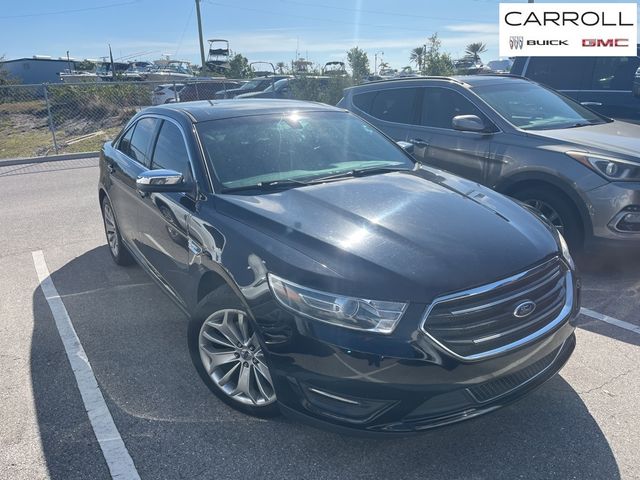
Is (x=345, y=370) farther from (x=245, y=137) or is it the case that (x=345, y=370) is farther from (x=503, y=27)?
(x=503, y=27)

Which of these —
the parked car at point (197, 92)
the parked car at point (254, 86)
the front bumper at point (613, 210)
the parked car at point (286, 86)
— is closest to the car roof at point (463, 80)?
the front bumper at point (613, 210)

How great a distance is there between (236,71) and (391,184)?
30.7m

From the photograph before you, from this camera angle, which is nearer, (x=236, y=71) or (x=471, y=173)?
(x=471, y=173)

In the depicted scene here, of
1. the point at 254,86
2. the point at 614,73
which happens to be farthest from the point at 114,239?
the point at 254,86

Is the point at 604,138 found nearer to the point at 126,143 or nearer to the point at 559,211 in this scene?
the point at 559,211

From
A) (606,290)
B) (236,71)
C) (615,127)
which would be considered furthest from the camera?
(236,71)

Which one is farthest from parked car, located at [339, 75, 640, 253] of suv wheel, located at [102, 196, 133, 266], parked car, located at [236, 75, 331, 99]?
parked car, located at [236, 75, 331, 99]

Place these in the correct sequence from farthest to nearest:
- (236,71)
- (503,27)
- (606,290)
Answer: (236,71) < (503,27) < (606,290)

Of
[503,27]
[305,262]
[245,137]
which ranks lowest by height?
[305,262]

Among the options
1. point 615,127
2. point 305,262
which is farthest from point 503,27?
point 305,262

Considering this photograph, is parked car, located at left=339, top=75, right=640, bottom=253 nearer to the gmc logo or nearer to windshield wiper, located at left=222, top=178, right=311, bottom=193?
windshield wiper, located at left=222, top=178, right=311, bottom=193

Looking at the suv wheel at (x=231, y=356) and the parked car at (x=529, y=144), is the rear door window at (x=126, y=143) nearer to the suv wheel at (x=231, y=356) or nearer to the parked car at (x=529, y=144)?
the suv wheel at (x=231, y=356)

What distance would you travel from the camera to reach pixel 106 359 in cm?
350

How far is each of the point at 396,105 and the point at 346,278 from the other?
447 cm
